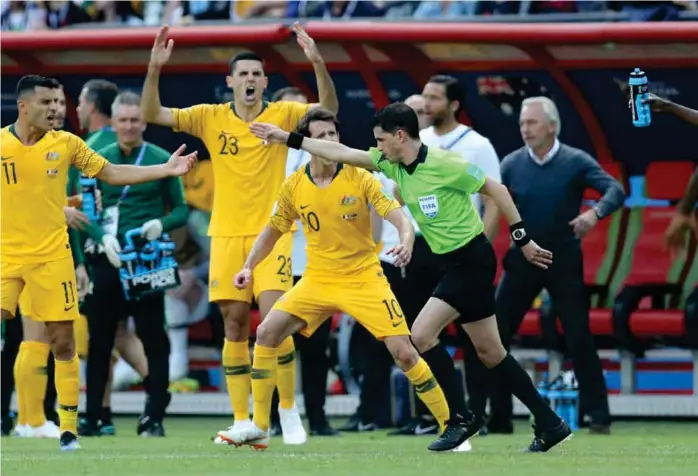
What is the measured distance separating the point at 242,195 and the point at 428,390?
72.8 inches

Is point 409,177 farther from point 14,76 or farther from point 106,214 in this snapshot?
point 14,76

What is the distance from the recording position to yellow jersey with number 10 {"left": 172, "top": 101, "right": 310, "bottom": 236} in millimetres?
11664

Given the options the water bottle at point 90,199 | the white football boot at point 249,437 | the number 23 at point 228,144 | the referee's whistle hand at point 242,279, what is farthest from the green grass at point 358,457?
the number 23 at point 228,144

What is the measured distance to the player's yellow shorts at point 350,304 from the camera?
421 inches

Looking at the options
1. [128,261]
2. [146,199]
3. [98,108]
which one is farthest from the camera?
[98,108]

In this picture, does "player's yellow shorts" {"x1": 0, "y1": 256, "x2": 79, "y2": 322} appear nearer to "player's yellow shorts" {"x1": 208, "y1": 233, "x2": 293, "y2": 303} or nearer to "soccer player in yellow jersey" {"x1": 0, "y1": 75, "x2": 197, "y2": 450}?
"soccer player in yellow jersey" {"x1": 0, "y1": 75, "x2": 197, "y2": 450}

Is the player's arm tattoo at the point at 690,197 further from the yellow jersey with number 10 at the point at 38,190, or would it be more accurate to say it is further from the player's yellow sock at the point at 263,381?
the yellow jersey with number 10 at the point at 38,190

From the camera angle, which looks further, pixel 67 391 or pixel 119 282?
pixel 119 282

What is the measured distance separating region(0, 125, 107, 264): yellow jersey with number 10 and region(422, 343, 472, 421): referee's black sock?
2.43 metres

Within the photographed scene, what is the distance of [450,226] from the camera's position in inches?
407

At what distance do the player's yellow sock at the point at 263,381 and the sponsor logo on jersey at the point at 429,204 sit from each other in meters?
1.21

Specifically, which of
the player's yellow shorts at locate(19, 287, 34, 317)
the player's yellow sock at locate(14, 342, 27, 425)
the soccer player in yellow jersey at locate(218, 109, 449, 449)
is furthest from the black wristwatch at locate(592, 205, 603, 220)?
the player's yellow sock at locate(14, 342, 27, 425)

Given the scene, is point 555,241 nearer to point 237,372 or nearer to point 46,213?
point 237,372

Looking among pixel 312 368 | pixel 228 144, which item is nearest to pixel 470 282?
pixel 228 144
